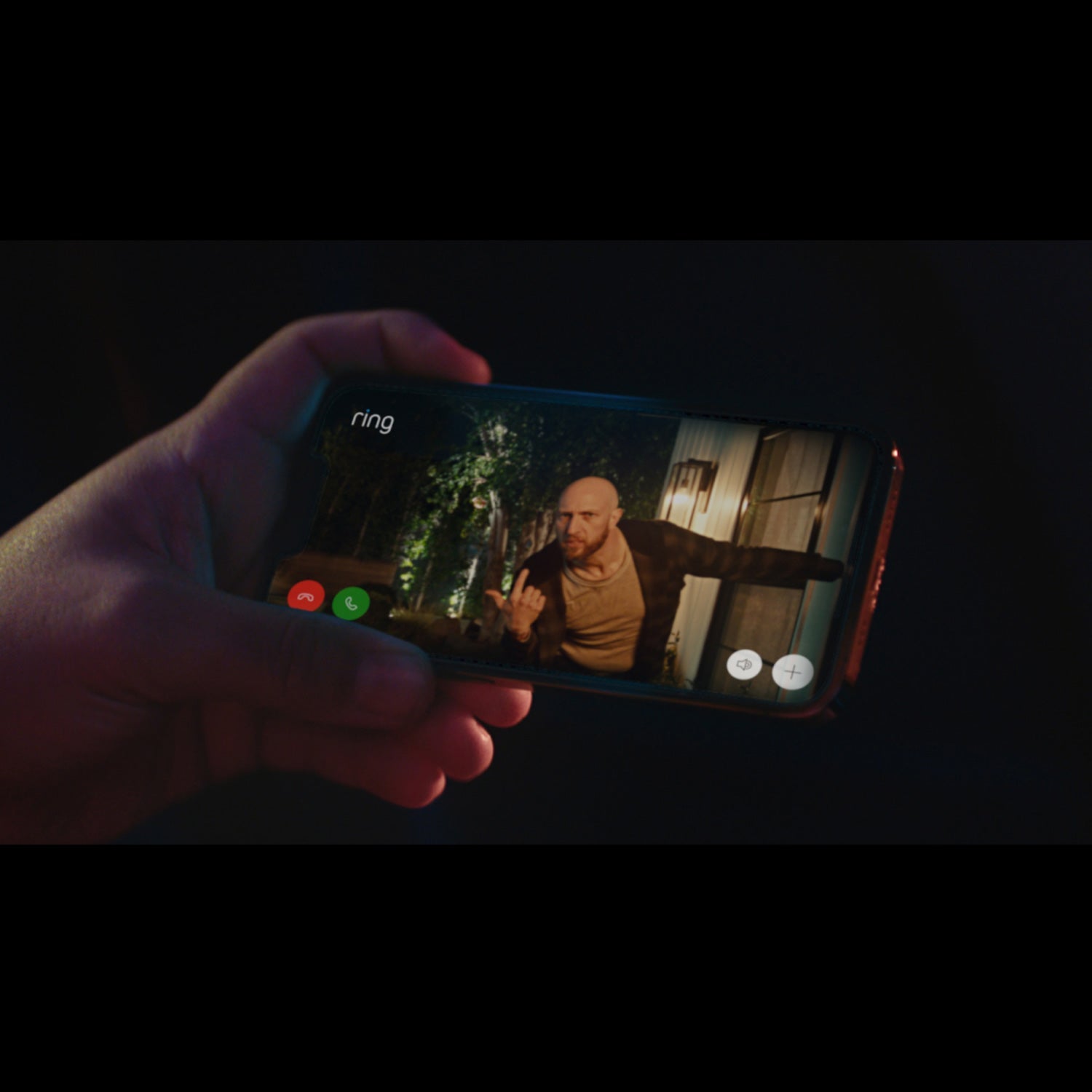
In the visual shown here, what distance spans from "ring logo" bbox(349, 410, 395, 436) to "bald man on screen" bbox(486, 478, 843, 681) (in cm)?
22

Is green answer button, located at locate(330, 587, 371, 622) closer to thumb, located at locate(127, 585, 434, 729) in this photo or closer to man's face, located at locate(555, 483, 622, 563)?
thumb, located at locate(127, 585, 434, 729)

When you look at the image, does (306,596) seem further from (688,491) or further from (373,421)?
(688,491)

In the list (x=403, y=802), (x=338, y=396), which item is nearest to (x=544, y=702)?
(x=403, y=802)

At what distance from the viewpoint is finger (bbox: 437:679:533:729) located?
0.86 m

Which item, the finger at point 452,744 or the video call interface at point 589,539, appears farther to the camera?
the finger at point 452,744

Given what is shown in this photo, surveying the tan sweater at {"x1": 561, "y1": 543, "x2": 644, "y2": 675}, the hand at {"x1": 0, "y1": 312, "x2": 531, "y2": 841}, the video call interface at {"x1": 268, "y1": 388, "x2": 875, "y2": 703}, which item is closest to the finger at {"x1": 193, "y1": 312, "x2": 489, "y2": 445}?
the hand at {"x1": 0, "y1": 312, "x2": 531, "y2": 841}

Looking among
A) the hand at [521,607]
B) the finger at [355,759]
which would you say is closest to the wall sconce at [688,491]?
the hand at [521,607]

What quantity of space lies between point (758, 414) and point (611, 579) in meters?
0.24

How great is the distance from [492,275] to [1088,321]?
78 centimetres

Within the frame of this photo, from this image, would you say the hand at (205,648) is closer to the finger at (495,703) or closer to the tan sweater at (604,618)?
the finger at (495,703)

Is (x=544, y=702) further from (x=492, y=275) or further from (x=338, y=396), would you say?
(x=492, y=275)

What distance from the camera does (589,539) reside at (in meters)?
0.76

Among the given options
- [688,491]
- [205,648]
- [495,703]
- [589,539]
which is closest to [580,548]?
[589,539]

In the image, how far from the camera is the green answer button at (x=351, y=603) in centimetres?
77
